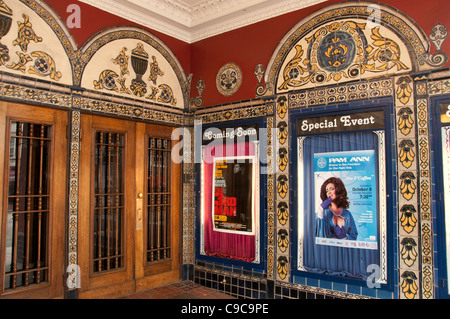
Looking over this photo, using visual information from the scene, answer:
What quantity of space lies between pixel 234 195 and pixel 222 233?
55 cm

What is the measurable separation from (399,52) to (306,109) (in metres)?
1.07

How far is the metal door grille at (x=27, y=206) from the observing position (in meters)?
3.40

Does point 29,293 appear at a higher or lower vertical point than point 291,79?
lower

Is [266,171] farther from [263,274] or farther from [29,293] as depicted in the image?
[29,293]

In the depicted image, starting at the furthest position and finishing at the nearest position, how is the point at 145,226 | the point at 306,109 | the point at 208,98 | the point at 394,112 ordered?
the point at 208,98 < the point at 145,226 < the point at 306,109 < the point at 394,112

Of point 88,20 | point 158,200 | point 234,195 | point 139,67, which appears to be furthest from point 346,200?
point 88,20

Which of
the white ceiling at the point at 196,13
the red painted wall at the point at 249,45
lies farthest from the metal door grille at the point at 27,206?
the red painted wall at the point at 249,45

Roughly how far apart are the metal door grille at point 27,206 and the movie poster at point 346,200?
290 centimetres

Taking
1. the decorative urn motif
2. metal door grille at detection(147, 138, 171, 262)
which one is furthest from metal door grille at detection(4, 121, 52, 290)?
metal door grille at detection(147, 138, 171, 262)

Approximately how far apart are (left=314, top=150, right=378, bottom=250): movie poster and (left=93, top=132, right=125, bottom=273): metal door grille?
237 centimetres

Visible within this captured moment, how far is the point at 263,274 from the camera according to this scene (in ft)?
13.9

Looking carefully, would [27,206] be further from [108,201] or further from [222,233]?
[222,233]

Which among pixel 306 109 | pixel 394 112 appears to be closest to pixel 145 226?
pixel 306 109

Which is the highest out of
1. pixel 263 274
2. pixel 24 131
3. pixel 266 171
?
pixel 24 131
